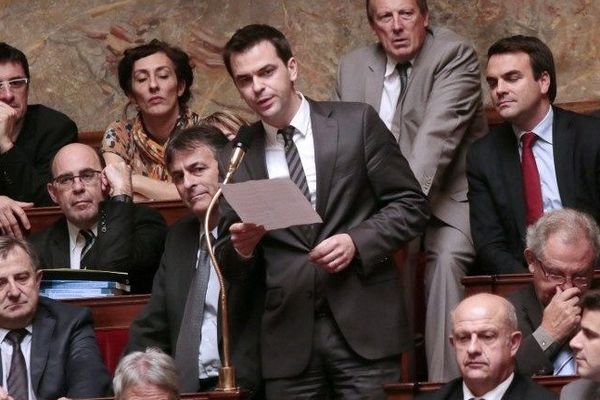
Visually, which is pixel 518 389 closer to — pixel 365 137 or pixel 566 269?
pixel 566 269

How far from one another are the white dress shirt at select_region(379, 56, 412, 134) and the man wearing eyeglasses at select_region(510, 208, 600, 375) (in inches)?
40.3

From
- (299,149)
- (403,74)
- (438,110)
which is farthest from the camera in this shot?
(403,74)

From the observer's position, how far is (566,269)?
4891 mm

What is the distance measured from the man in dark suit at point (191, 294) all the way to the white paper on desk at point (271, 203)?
1.43 feet

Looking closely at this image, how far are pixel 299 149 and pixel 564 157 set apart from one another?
3.33ft

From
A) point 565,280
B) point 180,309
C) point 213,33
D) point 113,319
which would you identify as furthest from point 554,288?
point 213,33

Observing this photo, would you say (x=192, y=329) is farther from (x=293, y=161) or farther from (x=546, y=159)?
(x=546, y=159)

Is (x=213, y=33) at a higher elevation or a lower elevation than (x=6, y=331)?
higher

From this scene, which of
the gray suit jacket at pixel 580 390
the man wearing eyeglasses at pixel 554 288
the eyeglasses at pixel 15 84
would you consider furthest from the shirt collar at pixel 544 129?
the eyeglasses at pixel 15 84

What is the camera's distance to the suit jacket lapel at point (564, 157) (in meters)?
5.49

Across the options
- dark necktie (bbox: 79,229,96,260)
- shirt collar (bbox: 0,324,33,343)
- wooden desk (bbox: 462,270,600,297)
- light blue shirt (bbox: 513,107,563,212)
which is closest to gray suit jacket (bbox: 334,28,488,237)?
light blue shirt (bbox: 513,107,563,212)

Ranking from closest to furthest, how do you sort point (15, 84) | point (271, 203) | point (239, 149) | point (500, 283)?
1. point (271, 203)
2. point (239, 149)
3. point (500, 283)
4. point (15, 84)

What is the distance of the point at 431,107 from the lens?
228 inches

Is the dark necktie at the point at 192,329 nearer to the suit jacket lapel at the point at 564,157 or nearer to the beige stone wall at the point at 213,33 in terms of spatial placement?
the suit jacket lapel at the point at 564,157
